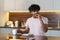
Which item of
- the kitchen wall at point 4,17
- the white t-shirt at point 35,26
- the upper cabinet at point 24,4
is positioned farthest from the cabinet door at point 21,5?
the white t-shirt at point 35,26

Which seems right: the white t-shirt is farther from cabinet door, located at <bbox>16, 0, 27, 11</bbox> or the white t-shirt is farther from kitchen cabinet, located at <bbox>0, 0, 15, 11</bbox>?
kitchen cabinet, located at <bbox>0, 0, 15, 11</bbox>

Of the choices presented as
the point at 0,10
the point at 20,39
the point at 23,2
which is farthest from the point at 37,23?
the point at 0,10

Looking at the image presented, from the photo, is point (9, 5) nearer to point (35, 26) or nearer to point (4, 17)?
point (4, 17)

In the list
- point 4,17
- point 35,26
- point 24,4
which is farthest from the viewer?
point 4,17

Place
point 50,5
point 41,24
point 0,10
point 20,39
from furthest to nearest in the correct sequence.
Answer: point 0,10, point 50,5, point 41,24, point 20,39

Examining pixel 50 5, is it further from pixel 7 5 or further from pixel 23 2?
pixel 7 5

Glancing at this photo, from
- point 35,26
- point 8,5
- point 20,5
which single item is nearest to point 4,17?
point 8,5

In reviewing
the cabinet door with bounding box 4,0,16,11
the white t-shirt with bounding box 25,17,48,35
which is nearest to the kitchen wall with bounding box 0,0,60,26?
the cabinet door with bounding box 4,0,16,11

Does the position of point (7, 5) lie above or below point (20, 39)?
above

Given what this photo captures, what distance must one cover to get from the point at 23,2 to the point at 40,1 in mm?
328

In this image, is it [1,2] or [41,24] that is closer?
[41,24]

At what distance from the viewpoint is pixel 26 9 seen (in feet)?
10.4

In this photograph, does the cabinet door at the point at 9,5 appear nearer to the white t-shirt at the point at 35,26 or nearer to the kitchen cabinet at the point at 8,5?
the kitchen cabinet at the point at 8,5

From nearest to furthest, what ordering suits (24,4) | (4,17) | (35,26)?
(35,26), (24,4), (4,17)
